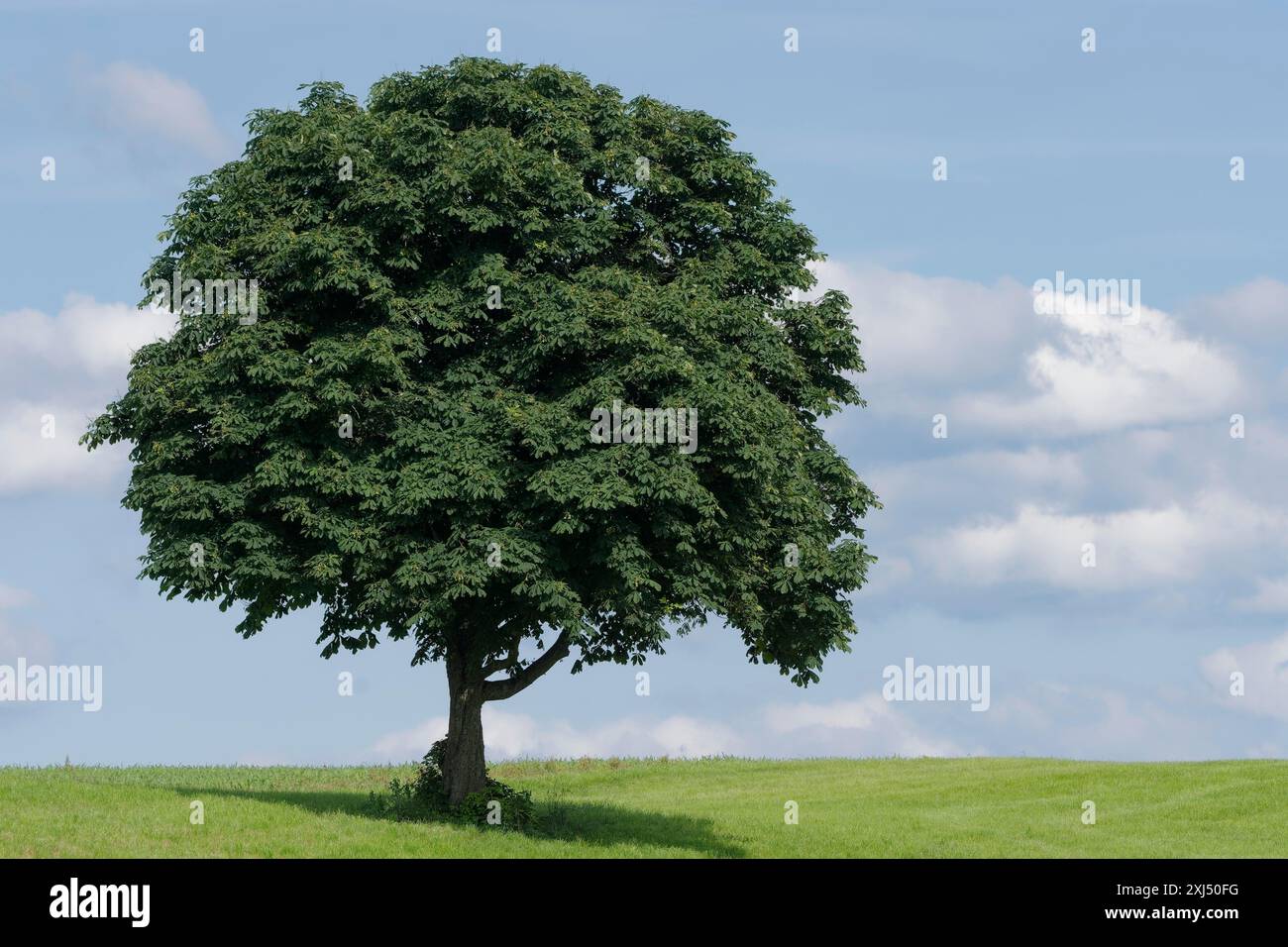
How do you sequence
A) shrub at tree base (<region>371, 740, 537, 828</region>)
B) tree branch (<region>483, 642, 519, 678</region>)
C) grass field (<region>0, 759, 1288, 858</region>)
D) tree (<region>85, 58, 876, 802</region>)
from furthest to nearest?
tree branch (<region>483, 642, 519, 678</region>) → shrub at tree base (<region>371, 740, 537, 828</region>) → grass field (<region>0, 759, 1288, 858</region>) → tree (<region>85, 58, 876, 802</region>)

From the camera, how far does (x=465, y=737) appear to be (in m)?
34.3

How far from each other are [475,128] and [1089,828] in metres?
26.9

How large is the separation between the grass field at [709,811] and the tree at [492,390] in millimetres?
4477

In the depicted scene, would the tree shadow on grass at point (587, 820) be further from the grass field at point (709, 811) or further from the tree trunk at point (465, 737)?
the tree trunk at point (465, 737)

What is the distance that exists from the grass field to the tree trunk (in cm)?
146

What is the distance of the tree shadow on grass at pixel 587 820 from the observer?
34812 mm

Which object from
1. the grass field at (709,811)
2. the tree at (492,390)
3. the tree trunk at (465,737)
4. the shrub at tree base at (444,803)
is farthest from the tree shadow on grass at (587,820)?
the tree at (492,390)

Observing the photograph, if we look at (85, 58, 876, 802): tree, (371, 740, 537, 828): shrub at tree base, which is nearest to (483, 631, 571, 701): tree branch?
(85, 58, 876, 802): tree

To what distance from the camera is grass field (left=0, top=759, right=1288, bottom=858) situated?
31.4 meters

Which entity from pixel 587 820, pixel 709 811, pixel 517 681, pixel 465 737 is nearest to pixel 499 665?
pixel 517 681

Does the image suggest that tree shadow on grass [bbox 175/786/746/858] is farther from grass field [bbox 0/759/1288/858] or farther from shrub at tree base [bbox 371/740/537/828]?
shrub at tree base [bbox 371/740/537/828]
